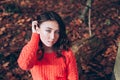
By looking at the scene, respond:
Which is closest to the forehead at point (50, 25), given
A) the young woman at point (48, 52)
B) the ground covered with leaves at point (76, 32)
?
the young woman at point (48, 52)

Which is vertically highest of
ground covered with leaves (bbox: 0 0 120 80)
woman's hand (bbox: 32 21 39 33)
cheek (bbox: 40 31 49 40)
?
woman's hand (bbox: 32 21 39 33)

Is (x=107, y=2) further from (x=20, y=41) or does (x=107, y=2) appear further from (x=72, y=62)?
(x=72, y=62)

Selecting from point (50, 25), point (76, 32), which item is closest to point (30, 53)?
point (50, 25)

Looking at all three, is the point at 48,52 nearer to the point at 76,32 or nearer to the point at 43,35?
the point at 43,35

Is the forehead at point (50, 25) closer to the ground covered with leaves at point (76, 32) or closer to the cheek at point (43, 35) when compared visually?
the cheek at point (43, 35)

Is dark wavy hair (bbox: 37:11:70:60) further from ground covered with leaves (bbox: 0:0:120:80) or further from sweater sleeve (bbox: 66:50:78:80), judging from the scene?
ground covered with leaves (bbox: 0:0:120:80)

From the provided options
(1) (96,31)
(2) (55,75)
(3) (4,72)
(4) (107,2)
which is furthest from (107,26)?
(2) (55,75)

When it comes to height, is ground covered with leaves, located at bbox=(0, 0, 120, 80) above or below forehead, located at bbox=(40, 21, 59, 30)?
below

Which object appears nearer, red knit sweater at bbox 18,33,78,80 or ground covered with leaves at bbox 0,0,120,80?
red knit sweater at bbox 18,33,78,80

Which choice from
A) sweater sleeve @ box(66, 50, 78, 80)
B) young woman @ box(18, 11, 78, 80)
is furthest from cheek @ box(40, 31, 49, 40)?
sweater sleeve @ box(66, 50, 78, 80)

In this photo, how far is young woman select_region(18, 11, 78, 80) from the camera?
328cm

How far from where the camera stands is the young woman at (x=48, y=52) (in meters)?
3.28

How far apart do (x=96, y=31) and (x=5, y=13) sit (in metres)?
1.86

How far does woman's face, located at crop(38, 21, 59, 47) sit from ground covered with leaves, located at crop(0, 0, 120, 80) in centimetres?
174
